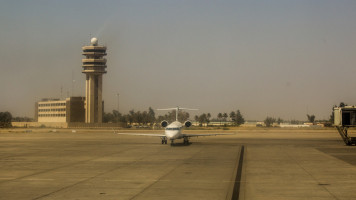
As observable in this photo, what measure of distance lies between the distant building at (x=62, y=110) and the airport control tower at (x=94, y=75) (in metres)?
7.35

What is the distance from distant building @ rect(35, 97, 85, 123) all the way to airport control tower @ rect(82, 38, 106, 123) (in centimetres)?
735

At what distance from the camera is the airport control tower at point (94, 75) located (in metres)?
157

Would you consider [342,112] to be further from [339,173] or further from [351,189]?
[351,189]

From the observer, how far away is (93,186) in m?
19.8

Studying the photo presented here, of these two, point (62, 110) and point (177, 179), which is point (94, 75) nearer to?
point (62, 110)

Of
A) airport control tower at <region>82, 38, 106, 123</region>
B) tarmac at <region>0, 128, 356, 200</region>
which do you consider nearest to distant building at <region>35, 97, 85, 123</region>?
airport control tower at <region>82, 38, 106, 123</region>

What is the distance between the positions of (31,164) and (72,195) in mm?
13396

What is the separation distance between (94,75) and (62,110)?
23876 mm

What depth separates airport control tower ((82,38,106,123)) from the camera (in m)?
157

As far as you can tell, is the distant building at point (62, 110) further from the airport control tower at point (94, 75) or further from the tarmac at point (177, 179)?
the tarmac at point (177, 179)

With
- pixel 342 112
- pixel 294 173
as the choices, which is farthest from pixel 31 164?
pixel 342 112

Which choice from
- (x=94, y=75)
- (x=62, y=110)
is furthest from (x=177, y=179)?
(x=62, y=110)

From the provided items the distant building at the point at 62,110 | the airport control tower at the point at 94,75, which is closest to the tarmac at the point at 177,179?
the airport control tower at the point at 94,75

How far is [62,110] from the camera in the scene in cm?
17200
